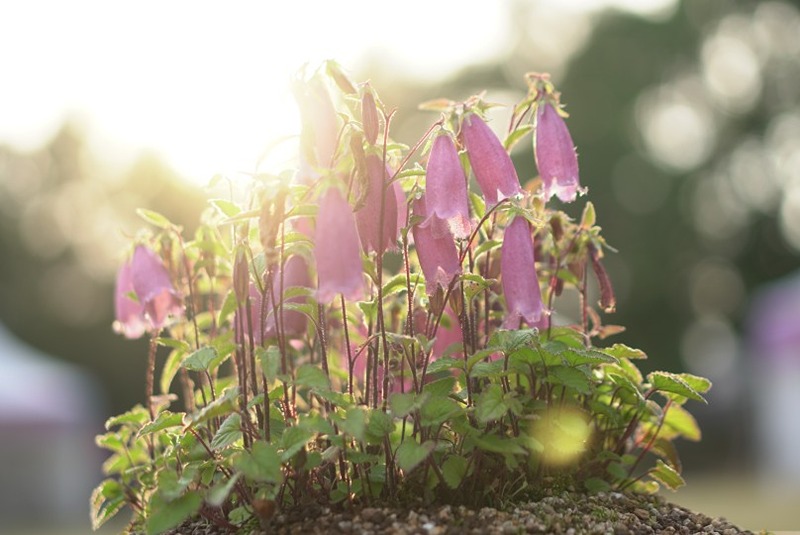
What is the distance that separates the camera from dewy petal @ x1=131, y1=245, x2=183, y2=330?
2.57 m

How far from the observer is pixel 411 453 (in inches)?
76.8

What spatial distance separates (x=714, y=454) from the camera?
25562mm

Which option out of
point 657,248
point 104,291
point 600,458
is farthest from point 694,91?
point 600,458

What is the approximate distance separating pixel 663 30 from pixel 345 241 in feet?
80.2

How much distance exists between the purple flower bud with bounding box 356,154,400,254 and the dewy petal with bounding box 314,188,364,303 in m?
0.20

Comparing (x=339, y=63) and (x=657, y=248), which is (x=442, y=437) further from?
(x=657, y=248)

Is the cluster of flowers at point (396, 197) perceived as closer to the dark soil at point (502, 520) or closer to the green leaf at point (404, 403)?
the green leaf at point (404, 403)

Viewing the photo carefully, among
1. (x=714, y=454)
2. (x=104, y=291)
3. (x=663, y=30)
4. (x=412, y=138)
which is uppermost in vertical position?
(x=663, y=30)

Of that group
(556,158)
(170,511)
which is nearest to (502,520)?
(170,511)

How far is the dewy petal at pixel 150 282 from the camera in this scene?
2572 millimetres

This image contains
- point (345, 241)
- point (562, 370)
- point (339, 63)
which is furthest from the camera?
point (562, 370)

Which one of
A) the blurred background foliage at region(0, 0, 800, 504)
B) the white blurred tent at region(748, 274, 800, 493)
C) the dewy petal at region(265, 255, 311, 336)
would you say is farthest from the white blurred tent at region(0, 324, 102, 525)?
the dewy petal at region(265, 255, 311, 336)

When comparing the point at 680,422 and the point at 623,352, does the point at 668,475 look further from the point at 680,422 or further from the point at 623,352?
the point at 623,352

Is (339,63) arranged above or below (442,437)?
above
